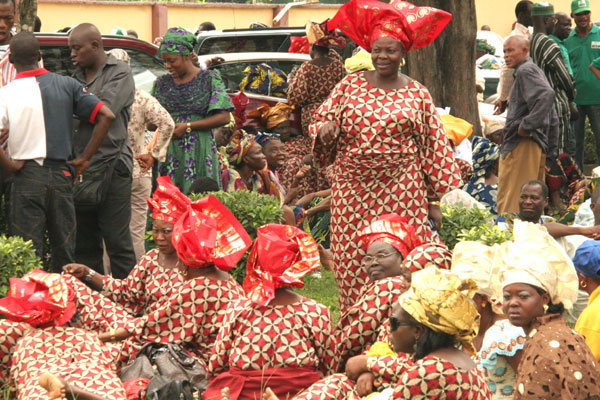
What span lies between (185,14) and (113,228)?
50.2ft

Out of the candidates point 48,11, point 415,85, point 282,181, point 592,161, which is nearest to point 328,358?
point 415,85

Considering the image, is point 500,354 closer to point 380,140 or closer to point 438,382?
point 438,382

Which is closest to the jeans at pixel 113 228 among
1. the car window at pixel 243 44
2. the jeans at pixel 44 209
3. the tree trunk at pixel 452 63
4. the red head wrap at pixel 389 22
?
the jeans at pixel 44 209

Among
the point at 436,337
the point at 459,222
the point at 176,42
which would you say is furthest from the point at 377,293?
the point at 176,42

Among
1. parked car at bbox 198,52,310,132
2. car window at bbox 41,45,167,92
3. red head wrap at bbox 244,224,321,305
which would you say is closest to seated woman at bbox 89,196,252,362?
red head wrap at bbox 244,224,321,305

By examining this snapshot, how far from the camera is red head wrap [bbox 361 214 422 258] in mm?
5941

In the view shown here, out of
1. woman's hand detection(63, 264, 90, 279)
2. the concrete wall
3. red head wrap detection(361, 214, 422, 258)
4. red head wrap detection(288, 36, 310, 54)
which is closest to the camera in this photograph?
red head wrap detection(361, 214, 422, 258)

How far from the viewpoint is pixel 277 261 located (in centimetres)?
565

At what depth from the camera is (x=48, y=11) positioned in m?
20.5

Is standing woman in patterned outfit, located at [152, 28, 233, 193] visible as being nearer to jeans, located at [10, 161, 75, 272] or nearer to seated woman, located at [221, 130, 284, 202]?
seated woman, located at [221, 130, 284, 202]

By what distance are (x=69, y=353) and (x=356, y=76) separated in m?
2.56

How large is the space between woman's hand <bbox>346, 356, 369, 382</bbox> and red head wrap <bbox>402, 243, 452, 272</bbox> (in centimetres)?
57

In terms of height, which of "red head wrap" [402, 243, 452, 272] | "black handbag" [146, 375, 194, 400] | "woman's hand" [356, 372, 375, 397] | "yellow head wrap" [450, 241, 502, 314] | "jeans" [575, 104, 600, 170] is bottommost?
"jeans" [575, 104, 600, 170]

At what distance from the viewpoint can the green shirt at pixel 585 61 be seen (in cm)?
1268
